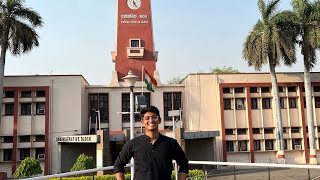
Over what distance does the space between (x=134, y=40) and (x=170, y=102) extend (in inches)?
248

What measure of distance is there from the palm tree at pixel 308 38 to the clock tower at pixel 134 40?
11922mm

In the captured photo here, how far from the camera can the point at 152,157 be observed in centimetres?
318

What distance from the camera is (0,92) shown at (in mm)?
22328

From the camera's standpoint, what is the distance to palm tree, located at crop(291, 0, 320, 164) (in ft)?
82.6

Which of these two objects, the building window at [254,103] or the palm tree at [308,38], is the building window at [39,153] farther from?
the palm tree at [308,38]

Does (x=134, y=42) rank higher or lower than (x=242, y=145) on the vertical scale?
higher

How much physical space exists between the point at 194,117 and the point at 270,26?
9.19 metres

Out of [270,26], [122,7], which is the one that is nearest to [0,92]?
[122,7]

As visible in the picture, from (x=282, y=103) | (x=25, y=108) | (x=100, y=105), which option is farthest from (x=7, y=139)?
(x=282, y=103)

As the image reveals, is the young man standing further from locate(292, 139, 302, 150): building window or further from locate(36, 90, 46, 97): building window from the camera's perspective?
locate(292, 139, 302, 150): building window

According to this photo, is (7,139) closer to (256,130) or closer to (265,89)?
(256,130)

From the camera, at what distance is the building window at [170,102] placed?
1093 inches

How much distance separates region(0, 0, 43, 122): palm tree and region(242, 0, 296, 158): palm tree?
629 inches

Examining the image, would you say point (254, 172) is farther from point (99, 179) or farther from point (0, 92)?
point (0, 92)
